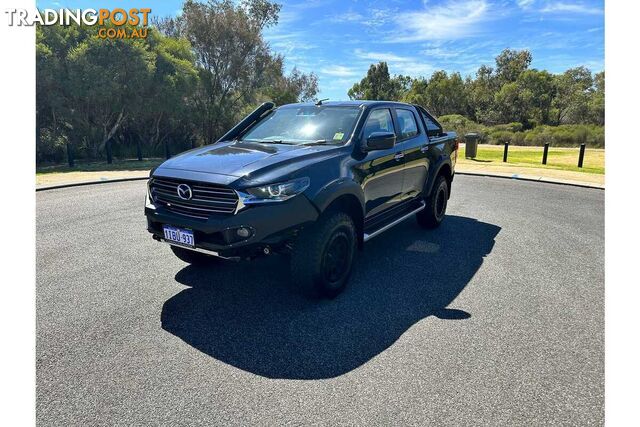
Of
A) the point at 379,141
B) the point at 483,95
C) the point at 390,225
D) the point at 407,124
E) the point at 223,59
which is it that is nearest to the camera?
the point at 379,141

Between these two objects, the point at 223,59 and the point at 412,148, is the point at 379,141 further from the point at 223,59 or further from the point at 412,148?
the point at 223,59

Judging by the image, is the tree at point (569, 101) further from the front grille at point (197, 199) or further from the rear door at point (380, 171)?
the front grille at point (197, 199)

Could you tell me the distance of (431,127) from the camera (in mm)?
6160

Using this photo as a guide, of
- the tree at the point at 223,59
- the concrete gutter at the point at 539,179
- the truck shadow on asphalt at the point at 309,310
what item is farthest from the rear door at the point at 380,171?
the tree at the point at 223,59

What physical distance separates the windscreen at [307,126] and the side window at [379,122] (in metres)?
0.17

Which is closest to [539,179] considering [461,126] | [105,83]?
[105,83]

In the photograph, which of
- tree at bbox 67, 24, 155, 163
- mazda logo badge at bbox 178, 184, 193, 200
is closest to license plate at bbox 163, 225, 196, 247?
mazda logo badge at bbox 178, 184, 193, 200

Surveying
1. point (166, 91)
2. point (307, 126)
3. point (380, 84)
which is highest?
point (380, 84)

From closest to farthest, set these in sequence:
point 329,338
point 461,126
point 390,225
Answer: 1. point 329,338
2. point 390,225
3. point 461,126

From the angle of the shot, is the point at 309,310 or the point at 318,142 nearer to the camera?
the point at 309,310

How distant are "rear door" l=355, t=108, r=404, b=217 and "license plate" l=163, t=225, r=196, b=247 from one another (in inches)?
67.5

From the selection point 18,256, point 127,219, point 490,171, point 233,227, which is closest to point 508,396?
point 233,227

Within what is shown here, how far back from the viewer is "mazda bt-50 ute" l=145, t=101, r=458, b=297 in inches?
130

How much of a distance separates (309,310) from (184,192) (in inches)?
59.1
